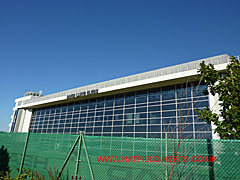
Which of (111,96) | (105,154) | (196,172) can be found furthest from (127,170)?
(111,96)

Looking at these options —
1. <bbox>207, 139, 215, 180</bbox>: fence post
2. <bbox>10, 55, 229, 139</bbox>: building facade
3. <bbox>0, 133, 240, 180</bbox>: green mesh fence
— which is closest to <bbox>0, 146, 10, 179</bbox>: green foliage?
<bbox>0, 133, 240, 180</bbox>: green mesh fence

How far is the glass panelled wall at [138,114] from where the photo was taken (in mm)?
16438

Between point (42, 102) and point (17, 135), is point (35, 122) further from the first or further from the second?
point (17, 135)

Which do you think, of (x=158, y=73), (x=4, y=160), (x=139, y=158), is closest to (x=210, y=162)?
(x=139, y=158)

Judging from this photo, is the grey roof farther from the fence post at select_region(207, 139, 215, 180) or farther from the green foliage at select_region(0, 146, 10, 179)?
the green foliage at select_region(0, 146, 10, 179)

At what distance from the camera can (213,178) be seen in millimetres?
4715

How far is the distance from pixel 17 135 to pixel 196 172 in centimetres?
815

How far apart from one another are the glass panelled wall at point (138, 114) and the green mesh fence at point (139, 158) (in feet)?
27.2

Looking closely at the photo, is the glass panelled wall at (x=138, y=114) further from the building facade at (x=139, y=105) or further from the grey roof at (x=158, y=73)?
the grey roof at (x=158, y=73)

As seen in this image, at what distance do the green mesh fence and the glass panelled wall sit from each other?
8293 mm

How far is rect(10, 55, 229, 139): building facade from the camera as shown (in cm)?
1638

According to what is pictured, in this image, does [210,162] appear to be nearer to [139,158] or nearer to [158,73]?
[139,158]

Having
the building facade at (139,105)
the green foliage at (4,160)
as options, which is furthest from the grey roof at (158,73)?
the green foliage at (4,160)

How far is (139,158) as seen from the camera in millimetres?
5816
